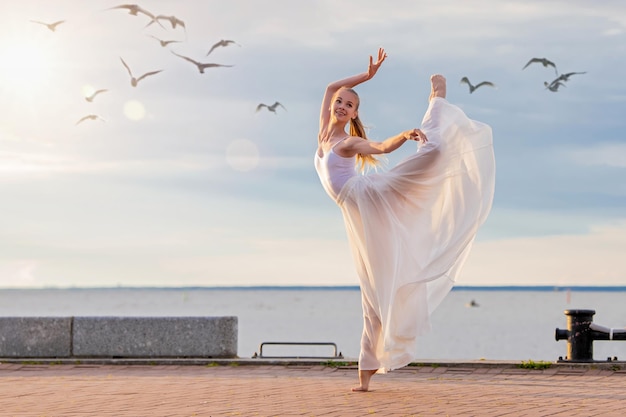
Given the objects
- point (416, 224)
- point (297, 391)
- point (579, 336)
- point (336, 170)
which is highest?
point (336, 170)

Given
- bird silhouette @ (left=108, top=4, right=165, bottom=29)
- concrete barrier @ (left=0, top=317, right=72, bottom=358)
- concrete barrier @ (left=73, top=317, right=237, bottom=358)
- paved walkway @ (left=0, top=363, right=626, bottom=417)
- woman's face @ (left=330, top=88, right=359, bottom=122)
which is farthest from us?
bird silhouette @ (left=108, top=4, right=165, bottom=29)

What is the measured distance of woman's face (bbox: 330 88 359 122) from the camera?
9406 millimetres

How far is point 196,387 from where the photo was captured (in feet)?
32.8

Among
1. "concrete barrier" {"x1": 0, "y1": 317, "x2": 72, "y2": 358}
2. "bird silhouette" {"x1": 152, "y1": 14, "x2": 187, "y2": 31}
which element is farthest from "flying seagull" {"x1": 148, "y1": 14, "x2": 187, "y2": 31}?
"concrete barrier" {"x1": 0, "y1": 317, "x2": 72, "y2": 358}

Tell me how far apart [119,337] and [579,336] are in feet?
19.3

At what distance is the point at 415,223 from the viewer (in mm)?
9398

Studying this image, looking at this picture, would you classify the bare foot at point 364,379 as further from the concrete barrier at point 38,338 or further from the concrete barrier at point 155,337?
the concrete barrier at point 38,338

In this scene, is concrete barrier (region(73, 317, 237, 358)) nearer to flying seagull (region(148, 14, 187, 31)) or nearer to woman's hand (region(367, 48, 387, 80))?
woman's hand (region(367, 48, 387, 80))

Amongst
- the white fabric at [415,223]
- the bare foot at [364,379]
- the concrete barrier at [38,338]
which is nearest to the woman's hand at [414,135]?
the white fabric at [415,223]

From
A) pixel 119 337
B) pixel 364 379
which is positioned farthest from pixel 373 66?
pixel 119 337

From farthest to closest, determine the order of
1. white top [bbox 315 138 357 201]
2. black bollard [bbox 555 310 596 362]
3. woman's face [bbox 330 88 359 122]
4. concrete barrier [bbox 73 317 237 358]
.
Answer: concrete barrier [bbox 73 317 237 358] → black bollard [bbox 555 310 596 362] → woman's face [bbox 330 88 359 122] → white top [bbox 315 138 357 201]

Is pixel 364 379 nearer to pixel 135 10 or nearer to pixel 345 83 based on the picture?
pixel 345 83

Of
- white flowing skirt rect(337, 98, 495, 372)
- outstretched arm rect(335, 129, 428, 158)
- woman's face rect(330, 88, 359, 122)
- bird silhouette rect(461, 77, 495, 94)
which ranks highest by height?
bird silhouette rect(461, 77, 495, 94)

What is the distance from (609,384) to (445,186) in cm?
271
